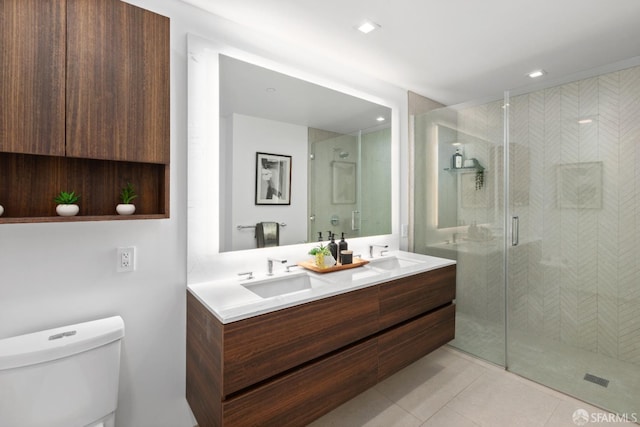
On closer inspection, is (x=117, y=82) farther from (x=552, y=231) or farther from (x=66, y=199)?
(x=552, y=231)

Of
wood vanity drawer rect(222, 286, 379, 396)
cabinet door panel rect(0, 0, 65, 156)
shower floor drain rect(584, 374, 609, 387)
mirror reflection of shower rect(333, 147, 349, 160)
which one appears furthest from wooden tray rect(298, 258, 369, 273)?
shower floor drain rect(584, 374, 609, 387)

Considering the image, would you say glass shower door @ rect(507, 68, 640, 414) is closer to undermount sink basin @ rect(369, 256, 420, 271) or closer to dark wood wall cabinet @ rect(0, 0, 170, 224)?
undermount sink basin @ rect(369, 256, 420, 271)

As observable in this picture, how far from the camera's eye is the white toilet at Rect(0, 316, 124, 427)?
1.09 meters

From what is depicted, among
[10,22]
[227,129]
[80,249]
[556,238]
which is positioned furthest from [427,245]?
[10,22]

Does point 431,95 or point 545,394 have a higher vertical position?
point 431,95

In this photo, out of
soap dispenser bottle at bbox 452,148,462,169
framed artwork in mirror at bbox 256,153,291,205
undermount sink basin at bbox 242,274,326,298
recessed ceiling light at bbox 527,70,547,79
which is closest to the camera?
undermount sink basin at bbox 242,274,326,298

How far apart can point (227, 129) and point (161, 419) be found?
5.29 ft

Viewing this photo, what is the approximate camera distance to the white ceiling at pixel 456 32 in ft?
5.41

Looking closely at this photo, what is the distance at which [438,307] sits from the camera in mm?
2266

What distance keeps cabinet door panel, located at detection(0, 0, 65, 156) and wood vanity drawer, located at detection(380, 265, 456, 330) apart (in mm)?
1742

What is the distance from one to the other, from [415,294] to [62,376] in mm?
1836

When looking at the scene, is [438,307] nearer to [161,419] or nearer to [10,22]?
[161,419]

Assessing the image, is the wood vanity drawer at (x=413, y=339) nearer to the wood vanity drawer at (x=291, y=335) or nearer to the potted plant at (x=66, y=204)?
the wood vanity drawer at (x=291, y=335)

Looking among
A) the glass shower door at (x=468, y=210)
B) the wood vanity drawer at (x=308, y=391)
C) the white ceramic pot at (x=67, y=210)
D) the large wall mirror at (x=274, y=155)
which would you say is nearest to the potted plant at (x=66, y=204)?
the white ceramic pot at (x=67, y=210)
